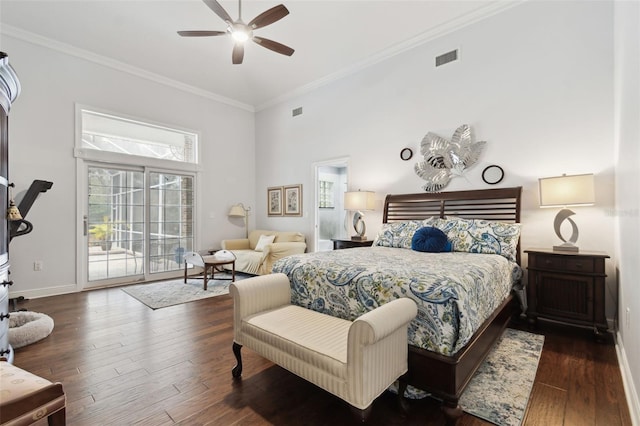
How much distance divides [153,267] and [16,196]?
7.13ft

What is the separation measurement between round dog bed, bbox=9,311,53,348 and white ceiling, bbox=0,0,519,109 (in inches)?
146

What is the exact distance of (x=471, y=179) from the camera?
390 centimetres

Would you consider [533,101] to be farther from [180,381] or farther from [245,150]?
[245,150]

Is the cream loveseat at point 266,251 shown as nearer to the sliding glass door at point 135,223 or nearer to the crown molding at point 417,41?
the sliding glass door at point 135,223

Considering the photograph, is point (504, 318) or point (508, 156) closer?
point (504, 318)

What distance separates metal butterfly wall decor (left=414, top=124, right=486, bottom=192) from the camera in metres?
3.89

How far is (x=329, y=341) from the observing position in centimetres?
174

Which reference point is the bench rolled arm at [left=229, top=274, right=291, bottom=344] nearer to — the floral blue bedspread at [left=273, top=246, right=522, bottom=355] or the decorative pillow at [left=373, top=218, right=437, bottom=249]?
the floral blue bedspread at [left=273, top=246, right=522, bottom=355]

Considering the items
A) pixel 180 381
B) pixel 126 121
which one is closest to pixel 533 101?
pixel 180 381

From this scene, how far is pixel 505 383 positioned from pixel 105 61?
6.68 meters

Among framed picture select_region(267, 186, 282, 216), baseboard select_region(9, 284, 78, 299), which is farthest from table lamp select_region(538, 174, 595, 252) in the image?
baseboard select_region(9, 284, 78, 299)

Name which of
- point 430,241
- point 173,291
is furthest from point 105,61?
point 430,241

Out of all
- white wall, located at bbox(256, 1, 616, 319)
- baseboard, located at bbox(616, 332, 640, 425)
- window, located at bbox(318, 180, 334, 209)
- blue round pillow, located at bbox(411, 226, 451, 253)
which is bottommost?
baseboard, located at bbox(616, 332, 640, 425)

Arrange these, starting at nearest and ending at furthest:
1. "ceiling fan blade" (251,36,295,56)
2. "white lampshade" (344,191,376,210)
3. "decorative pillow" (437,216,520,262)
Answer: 1. "decorative pillow" (437,216,520,262)
2. "ceiling fan blade" (251,36,295,56)
3. "white lampshade" (344,191,376,210)
